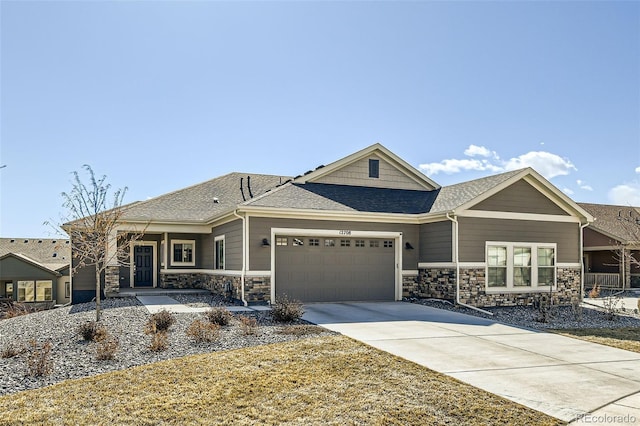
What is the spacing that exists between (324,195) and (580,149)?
9977 millimetres

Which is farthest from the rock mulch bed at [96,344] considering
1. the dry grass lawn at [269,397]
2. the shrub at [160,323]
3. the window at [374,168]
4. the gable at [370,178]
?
the window at [374,168]

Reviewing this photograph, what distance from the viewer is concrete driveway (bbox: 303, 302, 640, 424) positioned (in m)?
6.29

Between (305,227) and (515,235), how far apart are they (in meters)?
6.86

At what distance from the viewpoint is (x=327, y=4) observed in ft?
47.1

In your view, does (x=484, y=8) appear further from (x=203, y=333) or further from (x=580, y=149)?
(x=203, y=333)

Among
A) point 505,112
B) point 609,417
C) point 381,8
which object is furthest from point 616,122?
point 609,417

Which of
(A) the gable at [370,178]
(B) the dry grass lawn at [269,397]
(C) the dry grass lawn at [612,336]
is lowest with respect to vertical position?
(C) the dry grass lawn at [612,336]

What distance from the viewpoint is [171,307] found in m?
14.7

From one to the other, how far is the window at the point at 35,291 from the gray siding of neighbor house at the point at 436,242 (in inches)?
1001

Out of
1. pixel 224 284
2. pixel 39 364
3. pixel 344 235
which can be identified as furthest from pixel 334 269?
pixel 39 364

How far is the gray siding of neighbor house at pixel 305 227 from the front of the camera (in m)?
15.3

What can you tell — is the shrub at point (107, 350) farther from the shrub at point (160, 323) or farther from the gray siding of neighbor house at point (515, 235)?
the gray siding of neighbor house at point (515, 235)

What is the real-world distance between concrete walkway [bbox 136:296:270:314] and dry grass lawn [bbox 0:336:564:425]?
5810mm

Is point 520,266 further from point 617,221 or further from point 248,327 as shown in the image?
point 617,221
